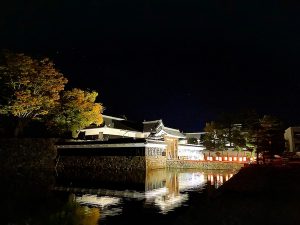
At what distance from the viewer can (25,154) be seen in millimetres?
35656

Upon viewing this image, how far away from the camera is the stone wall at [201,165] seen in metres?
38.6

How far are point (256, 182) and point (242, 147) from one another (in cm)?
2940

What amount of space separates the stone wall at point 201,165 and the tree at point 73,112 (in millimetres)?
12855

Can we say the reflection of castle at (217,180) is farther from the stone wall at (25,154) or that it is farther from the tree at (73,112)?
the stone wall at (25,154)

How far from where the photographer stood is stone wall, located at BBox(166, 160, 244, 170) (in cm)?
3859

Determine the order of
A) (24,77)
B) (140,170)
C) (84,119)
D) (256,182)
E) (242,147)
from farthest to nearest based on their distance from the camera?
1. (242,147)
2. (84,119)
3. (140,170)
4. (24,77)
5. (256,182)

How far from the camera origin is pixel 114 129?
52.5 metres

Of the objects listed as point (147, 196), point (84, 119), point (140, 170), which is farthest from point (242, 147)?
point (147, 196)

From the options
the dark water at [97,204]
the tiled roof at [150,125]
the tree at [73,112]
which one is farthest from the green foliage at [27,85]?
the tiled roof at [150,125]

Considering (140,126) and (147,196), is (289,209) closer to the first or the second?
(147,196)

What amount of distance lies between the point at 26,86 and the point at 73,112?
Result: 6.95 metres

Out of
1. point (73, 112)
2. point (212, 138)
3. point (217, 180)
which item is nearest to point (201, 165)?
point (212, 138)

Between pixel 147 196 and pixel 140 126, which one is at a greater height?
pixel 140 126

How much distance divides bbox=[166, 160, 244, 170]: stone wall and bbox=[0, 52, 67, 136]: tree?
59.6ft
